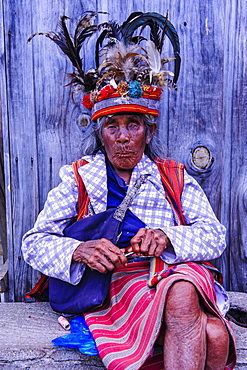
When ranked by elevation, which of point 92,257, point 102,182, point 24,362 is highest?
point 102,182

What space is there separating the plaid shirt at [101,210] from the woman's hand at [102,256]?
9 centimetres

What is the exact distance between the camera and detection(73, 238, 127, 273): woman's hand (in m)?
1.89

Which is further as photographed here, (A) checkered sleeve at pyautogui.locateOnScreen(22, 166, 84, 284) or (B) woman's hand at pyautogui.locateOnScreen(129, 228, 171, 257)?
(A) checkered sleeve at pyautogui.locateOnScreen(22, 166, 84, 284)

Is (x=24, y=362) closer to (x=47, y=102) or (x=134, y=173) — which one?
(x=134, y=173)

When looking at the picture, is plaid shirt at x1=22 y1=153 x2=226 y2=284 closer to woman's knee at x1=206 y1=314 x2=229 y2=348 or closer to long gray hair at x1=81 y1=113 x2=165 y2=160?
long gray hair at x1=81 y1=113 x2=165 y2=160

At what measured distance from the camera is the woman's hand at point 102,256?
1.89 metres

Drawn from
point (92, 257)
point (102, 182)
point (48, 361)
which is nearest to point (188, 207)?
point (102, 182)

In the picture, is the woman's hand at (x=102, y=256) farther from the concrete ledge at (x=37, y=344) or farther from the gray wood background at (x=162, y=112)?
the gray wood background at (x=162, y=112)

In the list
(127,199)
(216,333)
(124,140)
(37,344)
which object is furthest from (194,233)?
(37,344)

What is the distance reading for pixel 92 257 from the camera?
1923mm

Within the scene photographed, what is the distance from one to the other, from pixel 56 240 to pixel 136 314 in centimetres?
60

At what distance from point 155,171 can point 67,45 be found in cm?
95

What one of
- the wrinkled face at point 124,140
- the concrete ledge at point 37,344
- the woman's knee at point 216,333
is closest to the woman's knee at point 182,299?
the woman's knee at point 216,333

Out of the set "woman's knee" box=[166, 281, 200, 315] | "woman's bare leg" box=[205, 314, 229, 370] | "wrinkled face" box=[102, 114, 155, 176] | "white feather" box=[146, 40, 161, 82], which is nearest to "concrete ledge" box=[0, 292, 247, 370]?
"woman's bare leg" box=[205, 314, 229, 370]
